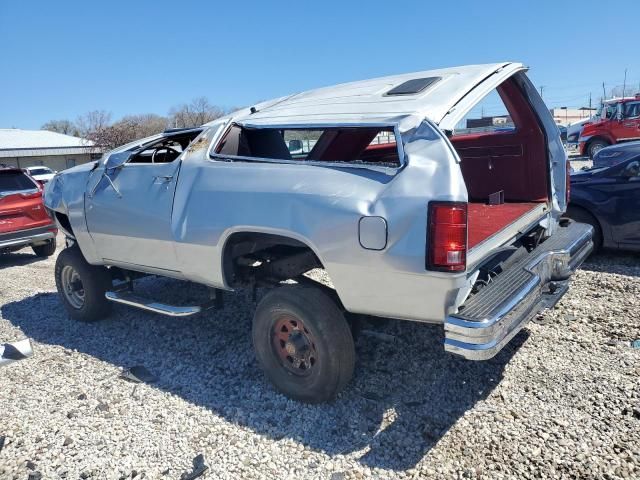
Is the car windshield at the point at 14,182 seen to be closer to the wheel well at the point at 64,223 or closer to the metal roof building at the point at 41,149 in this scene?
the wheel well at the point at 64,223

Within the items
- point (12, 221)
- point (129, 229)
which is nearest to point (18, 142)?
point (12, 221)

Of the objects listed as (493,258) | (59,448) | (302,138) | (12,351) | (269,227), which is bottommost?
(59,448)

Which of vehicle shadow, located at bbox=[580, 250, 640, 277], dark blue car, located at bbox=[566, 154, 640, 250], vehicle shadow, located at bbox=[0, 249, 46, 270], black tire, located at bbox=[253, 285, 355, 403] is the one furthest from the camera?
vehicle shadow, located at bbox=[0, 249, 46, 270]

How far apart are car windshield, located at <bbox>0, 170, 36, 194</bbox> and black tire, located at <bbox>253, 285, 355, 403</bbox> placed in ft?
22.0

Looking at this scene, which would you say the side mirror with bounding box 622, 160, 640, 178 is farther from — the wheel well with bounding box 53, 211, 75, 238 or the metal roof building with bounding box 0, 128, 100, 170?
the metal roof building with bounding box 0, 128, 100, 170

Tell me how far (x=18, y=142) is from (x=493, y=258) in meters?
45.9

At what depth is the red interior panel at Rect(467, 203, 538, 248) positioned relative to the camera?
10.6ft

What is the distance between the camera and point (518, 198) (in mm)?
4488

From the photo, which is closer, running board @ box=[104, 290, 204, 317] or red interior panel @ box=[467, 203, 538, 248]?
red interior panel @ box=[467, 203, 538, 248]

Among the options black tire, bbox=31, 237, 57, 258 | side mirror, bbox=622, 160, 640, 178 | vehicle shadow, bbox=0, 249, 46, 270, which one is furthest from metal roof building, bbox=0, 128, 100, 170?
side mirror, bbox=622, 160, 640, 178

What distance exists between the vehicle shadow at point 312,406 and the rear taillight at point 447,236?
1104mm

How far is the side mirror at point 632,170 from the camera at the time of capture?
19.7 feet

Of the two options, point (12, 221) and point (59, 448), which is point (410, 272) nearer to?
point (59, 448)

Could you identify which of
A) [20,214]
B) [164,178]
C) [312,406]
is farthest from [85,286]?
[20,214]
